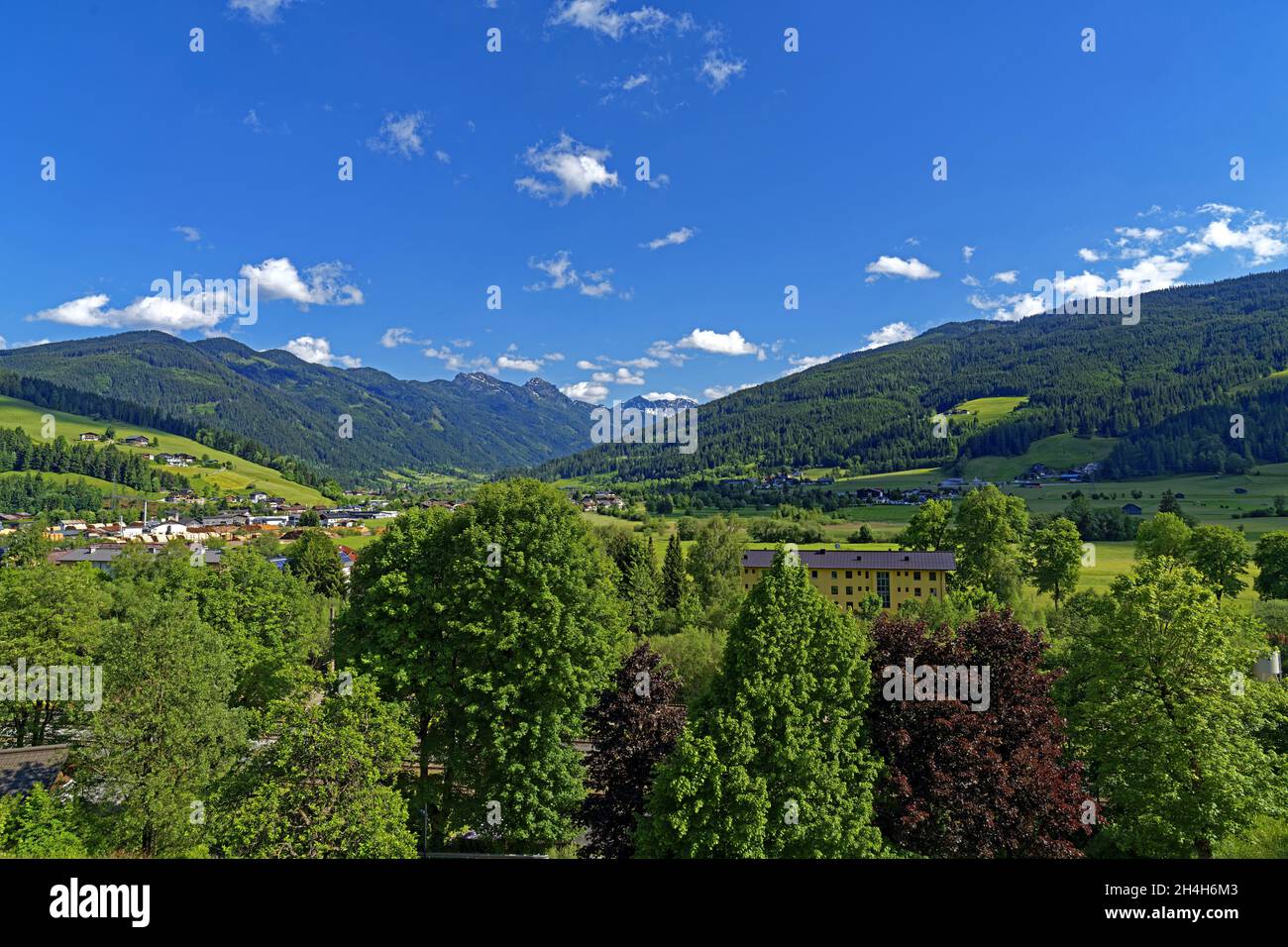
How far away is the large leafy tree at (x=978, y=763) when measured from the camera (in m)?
17.9

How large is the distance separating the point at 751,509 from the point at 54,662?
130 m

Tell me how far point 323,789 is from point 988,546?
178ft

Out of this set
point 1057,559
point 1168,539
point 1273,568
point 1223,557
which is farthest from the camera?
point 1168,539

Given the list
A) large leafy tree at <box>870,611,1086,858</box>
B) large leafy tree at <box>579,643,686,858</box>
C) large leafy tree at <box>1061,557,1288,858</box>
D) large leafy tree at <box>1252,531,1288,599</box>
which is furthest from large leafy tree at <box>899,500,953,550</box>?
large leafy tree at <box>579,643,686,858</box>

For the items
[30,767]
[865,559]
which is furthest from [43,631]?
[865,559]

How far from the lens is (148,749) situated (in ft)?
72.1

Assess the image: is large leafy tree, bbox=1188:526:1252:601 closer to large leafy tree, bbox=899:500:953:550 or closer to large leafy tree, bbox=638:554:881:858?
large leafy tree, bbox=899:500:953:550

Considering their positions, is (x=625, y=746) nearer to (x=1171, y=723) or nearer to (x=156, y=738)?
(x=156, y=738)

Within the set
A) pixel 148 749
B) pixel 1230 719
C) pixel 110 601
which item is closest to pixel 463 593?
pixel 148 749

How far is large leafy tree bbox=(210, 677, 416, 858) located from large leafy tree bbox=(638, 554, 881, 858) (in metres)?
6.93

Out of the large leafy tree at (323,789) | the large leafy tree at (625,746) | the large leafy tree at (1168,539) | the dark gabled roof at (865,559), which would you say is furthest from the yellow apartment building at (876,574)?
the large leafy tree at (323,789)

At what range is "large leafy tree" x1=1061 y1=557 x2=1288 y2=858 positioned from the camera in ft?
58.6

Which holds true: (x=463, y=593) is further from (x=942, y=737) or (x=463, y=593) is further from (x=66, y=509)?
(x=66, y=509)

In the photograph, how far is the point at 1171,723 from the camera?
18.8 m
